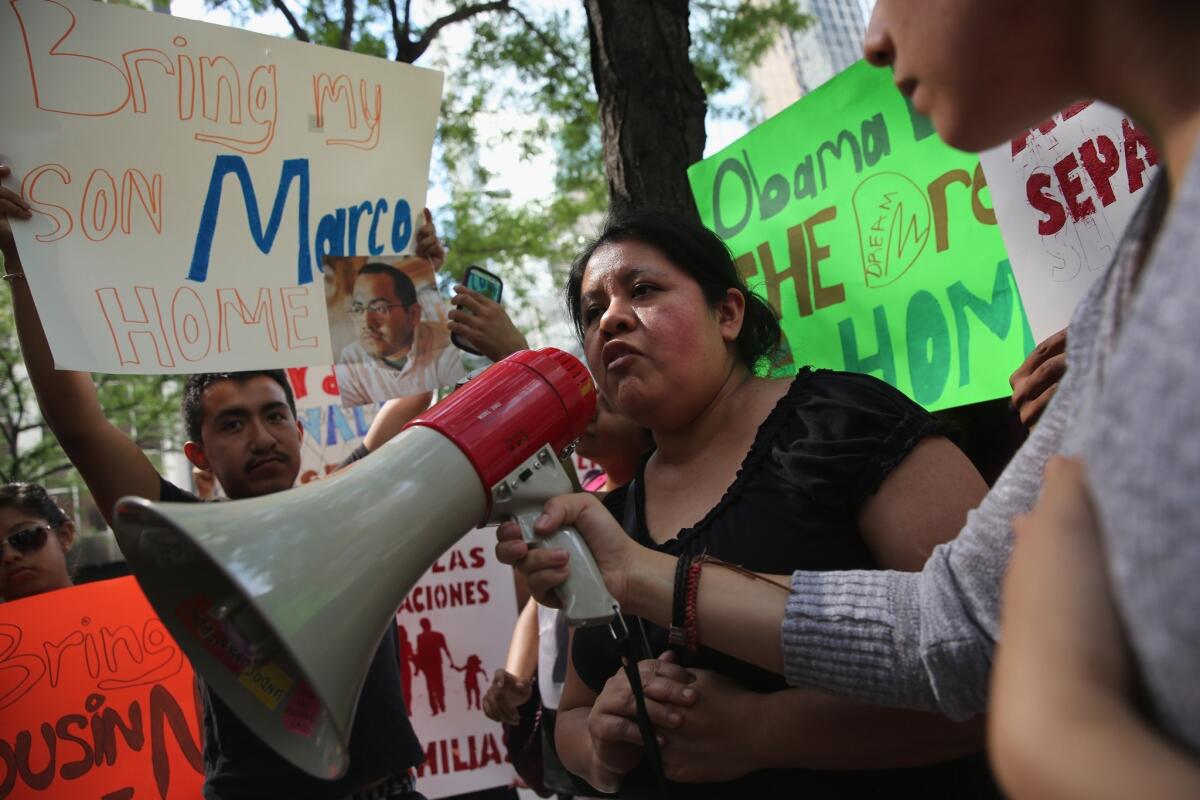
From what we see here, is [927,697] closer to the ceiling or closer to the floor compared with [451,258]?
closer to the floor

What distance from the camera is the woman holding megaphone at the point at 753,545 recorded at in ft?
4.05

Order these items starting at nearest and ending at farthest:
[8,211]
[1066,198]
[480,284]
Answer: [1066,198] → [8,211] → [480,284]

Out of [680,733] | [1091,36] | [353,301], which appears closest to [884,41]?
[1091,36]

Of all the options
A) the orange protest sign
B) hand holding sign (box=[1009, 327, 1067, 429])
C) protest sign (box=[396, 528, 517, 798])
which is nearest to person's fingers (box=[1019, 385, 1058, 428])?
hand holding sign (box=[1009, 327, 1067, 429])

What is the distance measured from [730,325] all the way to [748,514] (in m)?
0.54

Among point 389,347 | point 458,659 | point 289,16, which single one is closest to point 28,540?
point 389,347

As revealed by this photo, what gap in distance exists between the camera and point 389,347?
239 cm

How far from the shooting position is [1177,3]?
0.53 meters

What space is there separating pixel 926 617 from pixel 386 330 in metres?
1.82

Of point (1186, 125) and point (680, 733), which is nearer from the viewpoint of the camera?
point (1186, 125)

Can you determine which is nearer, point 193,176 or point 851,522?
point 851,522

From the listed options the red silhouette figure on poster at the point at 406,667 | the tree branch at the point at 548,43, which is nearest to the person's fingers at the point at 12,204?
the red silhouette figure on poster at the point at 406,667

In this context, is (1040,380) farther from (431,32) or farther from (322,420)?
(431,32)

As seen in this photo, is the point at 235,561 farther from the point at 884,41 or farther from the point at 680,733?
the point at 884,41
